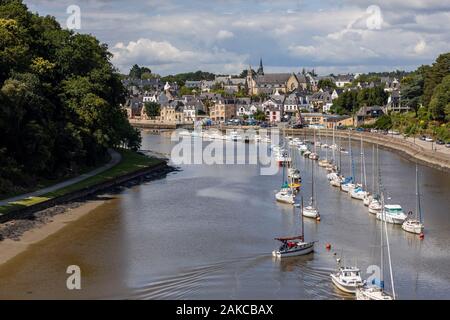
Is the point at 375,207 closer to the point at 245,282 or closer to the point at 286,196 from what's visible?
the point at 286,196

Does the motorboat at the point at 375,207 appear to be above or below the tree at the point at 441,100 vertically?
below

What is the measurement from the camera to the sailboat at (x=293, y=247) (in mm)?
39562

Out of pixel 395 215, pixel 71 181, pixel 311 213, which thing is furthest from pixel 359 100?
pixel 395 215

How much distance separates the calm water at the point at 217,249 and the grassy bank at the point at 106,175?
9.98 ft

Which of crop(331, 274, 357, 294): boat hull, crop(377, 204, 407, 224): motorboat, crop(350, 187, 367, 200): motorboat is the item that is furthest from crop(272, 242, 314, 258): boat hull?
crop(350, 187, 367, 200): motorboat

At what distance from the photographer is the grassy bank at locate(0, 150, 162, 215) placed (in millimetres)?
48844

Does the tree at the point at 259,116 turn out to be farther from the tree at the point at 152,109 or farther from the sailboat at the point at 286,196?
the sailboat at the point at 286,196

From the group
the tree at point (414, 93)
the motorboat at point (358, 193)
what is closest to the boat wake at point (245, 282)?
the motorboat at point (358, 193)

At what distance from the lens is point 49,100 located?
2574 inches

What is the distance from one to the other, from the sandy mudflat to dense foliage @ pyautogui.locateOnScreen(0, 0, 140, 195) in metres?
4.73

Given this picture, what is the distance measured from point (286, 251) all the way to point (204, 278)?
6.18 metres

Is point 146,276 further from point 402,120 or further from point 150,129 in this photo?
point 150,129

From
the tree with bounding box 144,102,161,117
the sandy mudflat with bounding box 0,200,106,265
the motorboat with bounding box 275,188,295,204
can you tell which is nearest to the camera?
the sandy mudflat with bounding box 0,200,106,265

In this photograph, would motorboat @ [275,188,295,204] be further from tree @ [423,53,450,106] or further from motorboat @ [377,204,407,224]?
tree @ [423,53,450,106]
